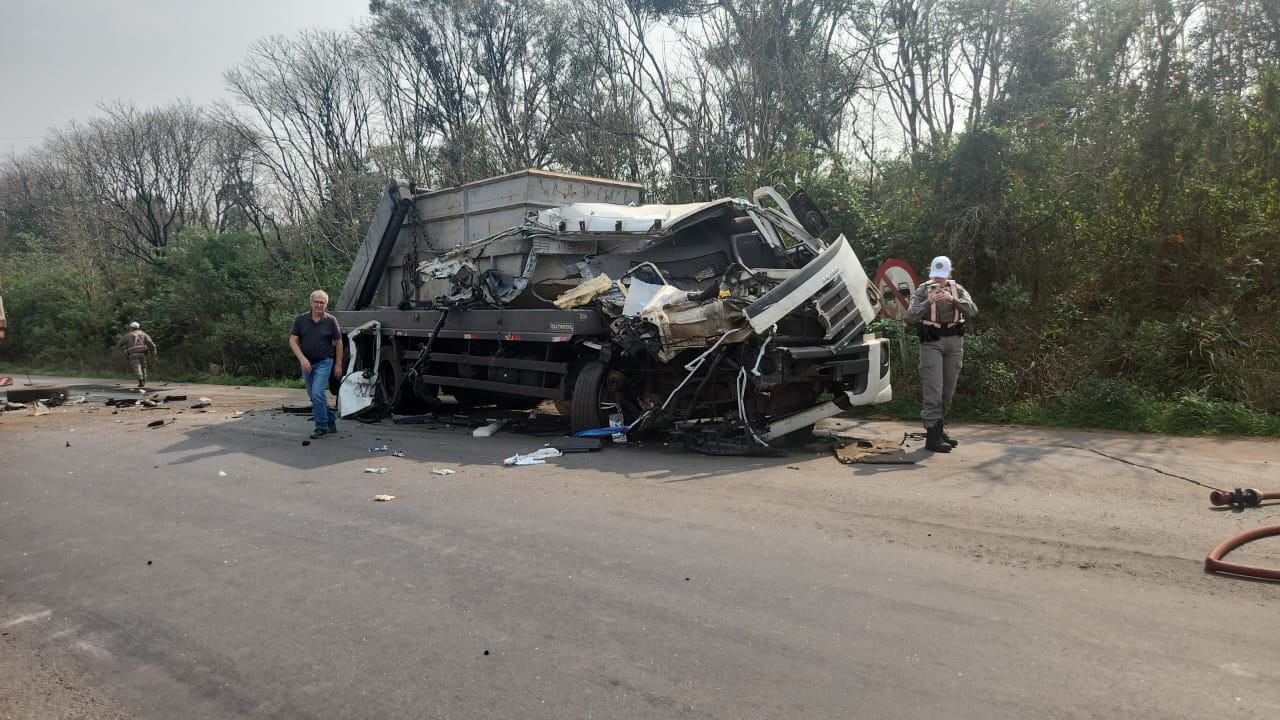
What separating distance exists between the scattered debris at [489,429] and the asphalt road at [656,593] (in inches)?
95.9

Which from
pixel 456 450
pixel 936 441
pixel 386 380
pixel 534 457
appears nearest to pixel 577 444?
pixel 534 457

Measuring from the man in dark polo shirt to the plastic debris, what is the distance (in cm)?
316

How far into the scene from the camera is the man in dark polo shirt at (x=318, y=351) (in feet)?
31.0

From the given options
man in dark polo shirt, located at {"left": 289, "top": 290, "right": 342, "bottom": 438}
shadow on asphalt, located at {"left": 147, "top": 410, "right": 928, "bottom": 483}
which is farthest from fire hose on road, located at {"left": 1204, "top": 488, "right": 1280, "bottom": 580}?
man in dark polo shirt, located at {"left": 289, "top": 290, "right": 342, "bottom": 438}

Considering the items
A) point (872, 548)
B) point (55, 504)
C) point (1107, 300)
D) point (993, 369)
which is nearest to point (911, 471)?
point (872, 548)

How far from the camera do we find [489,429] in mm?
9242

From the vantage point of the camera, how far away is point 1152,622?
317cm

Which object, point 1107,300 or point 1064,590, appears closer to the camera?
point 1064,590

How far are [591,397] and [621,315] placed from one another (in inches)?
33.8

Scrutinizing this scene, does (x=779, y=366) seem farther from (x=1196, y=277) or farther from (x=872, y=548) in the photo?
(x=1196, y=277)

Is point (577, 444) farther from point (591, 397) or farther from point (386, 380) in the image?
point (386, 380)

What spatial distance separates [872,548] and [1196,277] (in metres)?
7.52

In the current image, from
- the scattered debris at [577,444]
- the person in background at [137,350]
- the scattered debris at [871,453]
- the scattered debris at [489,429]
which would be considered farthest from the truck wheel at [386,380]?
the person in background at [137,350]

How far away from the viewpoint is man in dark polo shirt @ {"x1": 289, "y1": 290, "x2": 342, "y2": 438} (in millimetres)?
9445
